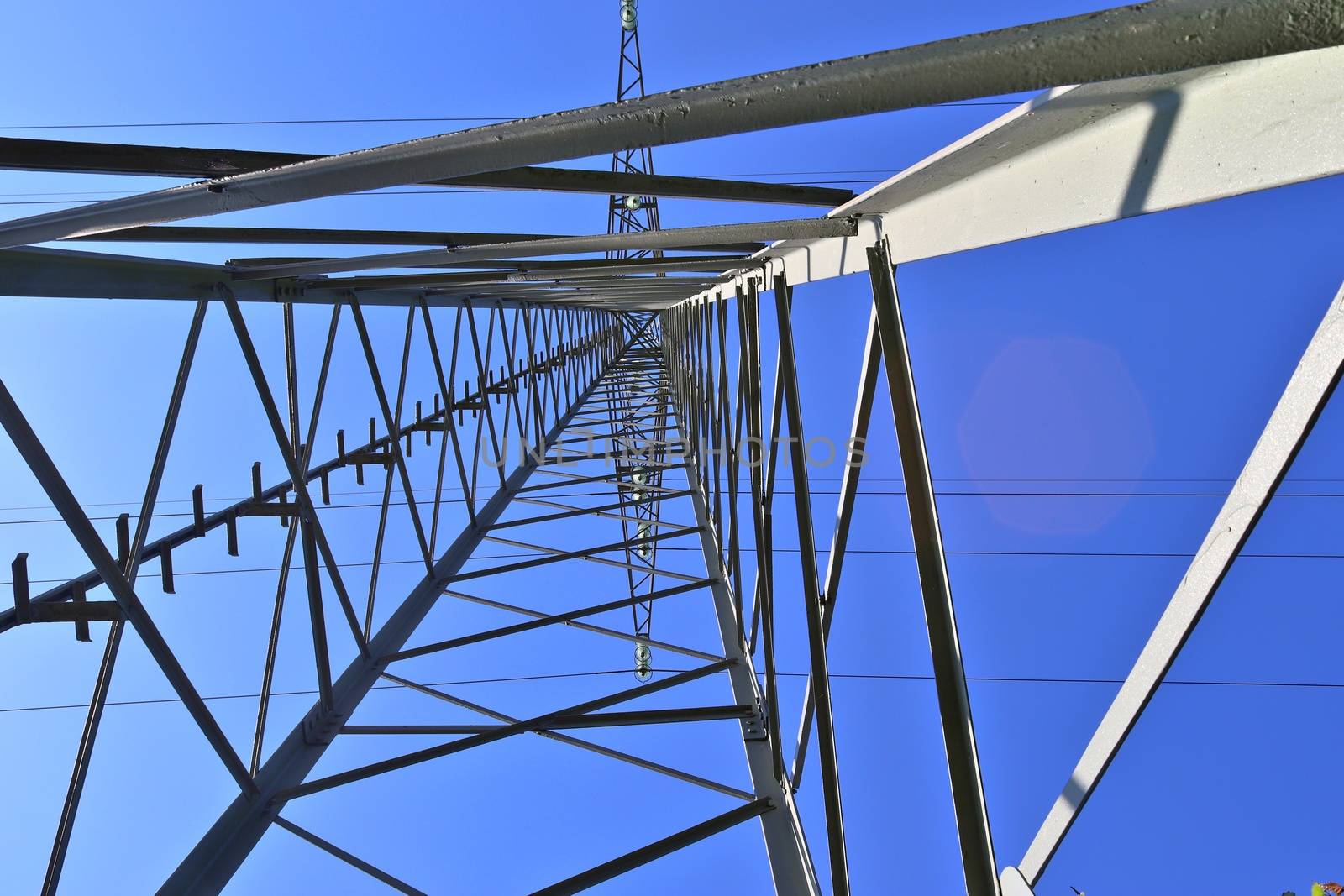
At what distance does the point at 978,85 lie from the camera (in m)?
1.26

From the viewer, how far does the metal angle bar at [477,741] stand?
5102 mm

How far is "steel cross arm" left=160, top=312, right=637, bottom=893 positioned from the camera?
427 cm

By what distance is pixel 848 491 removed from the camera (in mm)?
4141

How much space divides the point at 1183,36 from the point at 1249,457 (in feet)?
4.03

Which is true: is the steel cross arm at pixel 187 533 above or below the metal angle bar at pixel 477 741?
above

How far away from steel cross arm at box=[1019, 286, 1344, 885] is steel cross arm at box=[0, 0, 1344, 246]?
2.99 ft

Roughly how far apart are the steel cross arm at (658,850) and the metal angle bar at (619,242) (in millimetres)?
3418

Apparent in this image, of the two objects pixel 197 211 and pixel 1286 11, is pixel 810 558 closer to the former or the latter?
pixel 197 211

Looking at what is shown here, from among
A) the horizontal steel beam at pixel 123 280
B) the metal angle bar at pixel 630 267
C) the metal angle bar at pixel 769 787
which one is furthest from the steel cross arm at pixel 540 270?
the metal angle bar at pixel 769 787

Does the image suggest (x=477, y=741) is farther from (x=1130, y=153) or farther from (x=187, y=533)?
(x=1130, y=153)

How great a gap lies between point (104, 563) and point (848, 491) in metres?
3.49

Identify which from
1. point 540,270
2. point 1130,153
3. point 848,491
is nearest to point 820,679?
point 848,491

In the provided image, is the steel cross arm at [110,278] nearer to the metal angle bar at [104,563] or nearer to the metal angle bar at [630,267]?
the metal angle bar at [104,563]

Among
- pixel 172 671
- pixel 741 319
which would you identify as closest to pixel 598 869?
pixel 172 671
